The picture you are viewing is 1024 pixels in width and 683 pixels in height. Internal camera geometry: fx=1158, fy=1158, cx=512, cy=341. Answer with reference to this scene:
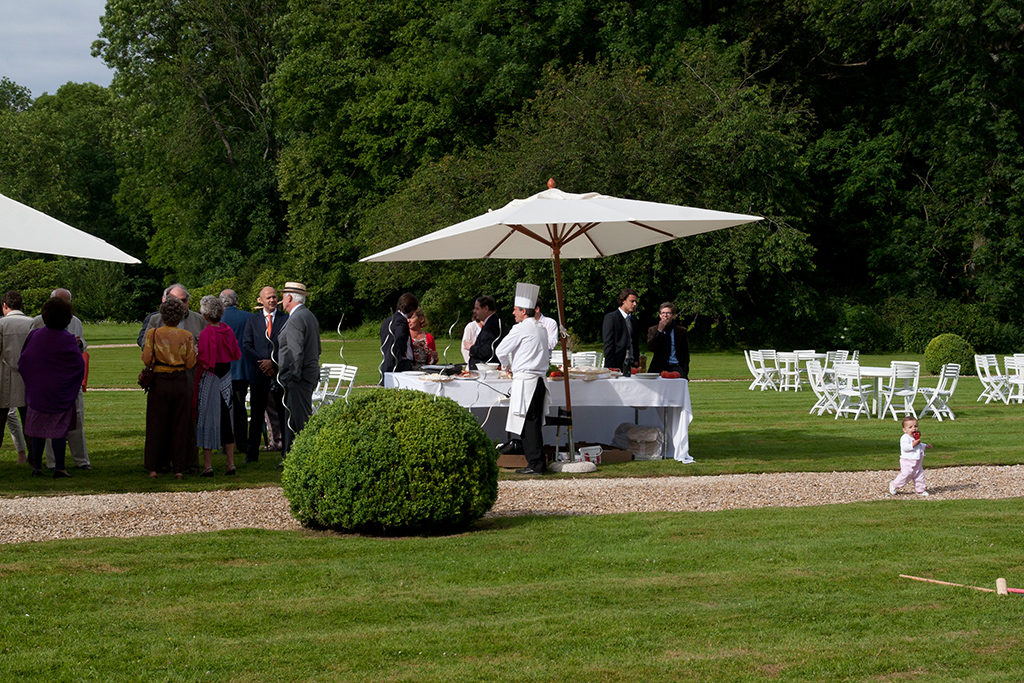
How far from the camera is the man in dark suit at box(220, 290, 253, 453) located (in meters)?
13.0

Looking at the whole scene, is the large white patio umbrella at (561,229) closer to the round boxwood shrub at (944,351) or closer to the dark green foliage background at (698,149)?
the round boxwood shrub at (944,351)

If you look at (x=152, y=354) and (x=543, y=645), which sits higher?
(x=152, y=354)

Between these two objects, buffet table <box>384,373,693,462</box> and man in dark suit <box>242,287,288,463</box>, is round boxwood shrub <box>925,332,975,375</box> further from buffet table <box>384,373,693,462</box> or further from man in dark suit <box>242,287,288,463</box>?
man in dark suit <box>242,287,288,463</box>

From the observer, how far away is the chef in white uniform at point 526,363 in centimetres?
1160

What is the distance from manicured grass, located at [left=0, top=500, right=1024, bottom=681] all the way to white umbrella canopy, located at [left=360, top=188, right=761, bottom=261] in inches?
148

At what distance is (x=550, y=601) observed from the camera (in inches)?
248

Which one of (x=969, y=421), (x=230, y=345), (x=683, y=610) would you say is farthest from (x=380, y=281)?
(x=683, y=610)

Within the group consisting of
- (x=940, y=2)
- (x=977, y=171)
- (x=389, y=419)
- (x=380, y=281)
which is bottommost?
(x=389, y=419)

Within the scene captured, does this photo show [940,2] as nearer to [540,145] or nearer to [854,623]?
[540,145]

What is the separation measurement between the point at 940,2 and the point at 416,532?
34017 mm

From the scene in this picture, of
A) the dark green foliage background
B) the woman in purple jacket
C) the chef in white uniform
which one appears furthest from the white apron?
the dark green foliage background

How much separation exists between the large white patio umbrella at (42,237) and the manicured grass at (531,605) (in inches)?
123

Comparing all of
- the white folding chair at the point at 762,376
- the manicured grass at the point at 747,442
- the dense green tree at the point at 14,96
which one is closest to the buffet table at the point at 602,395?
the manicured grass at the point at 747,442

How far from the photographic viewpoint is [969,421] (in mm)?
17828
